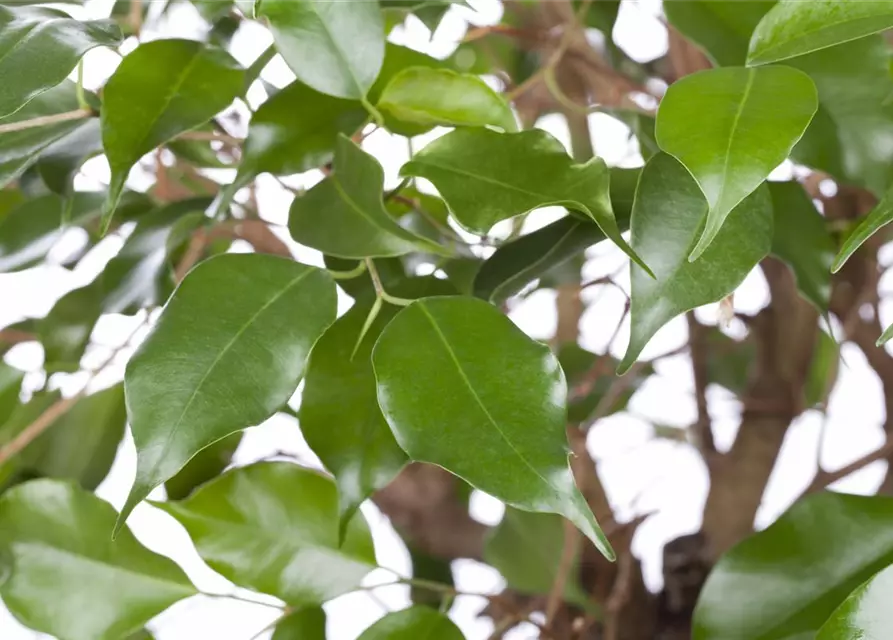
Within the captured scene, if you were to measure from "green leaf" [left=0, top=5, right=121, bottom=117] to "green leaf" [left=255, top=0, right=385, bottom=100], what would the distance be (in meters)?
0.05

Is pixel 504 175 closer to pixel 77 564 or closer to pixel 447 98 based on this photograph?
pixel 447 98

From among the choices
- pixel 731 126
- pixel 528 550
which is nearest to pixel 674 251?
pixel 731 126

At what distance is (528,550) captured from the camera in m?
0.55

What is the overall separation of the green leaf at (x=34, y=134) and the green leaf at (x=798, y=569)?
0.25 meters

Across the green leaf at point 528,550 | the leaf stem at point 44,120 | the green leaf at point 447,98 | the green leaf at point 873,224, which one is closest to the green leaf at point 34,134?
the leaf stem at point 44,120

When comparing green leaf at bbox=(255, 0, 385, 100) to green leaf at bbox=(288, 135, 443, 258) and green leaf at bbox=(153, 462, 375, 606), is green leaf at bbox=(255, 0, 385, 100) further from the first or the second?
green leaf at bbox=(153, 462, 375, 606)

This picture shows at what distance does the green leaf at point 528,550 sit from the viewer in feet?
1.81

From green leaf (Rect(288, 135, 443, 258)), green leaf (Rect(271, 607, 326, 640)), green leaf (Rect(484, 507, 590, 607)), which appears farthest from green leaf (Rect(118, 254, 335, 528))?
green leaf (Rect(484, 507, 590, 607))

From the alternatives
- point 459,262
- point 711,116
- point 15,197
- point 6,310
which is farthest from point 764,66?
point 6,310

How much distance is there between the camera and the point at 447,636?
1.01ft

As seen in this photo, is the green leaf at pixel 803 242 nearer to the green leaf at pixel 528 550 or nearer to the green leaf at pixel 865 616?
the green leaf at pixel 865 616

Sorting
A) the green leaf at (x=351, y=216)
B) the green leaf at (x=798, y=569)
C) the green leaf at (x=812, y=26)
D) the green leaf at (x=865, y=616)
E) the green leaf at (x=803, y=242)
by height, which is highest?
the green leaf at (x=812, y=26)

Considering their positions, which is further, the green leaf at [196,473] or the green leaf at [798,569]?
the green leaf at [196,473]

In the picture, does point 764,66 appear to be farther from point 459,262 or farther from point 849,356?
point 849,356
